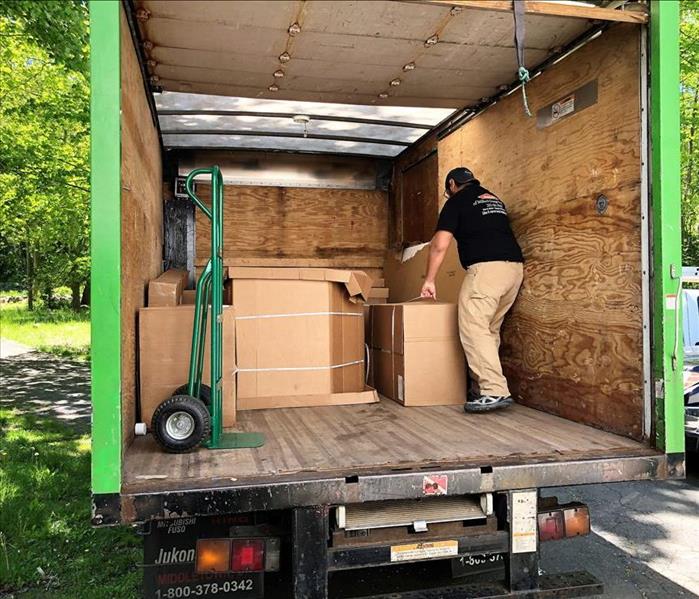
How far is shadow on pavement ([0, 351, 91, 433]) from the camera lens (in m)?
8.27

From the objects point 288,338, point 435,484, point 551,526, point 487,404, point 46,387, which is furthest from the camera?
point 46,387

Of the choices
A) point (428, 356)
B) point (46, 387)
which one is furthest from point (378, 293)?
point (46, 387)

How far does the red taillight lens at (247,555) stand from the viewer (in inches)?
94.7

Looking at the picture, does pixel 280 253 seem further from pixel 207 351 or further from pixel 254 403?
pixel 207 351

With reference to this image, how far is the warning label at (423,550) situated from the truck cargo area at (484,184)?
0.73ft

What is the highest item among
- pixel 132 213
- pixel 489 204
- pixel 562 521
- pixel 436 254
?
pixel 489 204

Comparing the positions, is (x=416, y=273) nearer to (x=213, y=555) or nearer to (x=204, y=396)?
(x=204, y=396)

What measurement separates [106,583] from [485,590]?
7.17 feet

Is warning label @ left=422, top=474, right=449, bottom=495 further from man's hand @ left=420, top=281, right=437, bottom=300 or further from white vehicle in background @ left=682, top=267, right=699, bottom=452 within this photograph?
white vehicle in background @ left=682, top=267, right=699, bottom=452

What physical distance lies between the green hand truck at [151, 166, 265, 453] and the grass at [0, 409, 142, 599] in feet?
3.83

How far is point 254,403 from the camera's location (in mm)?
3920

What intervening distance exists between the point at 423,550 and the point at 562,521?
0.70 m

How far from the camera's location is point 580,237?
11.0 ft

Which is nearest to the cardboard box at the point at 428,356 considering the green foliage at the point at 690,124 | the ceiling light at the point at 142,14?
the ceiling light at the point at 142,14
